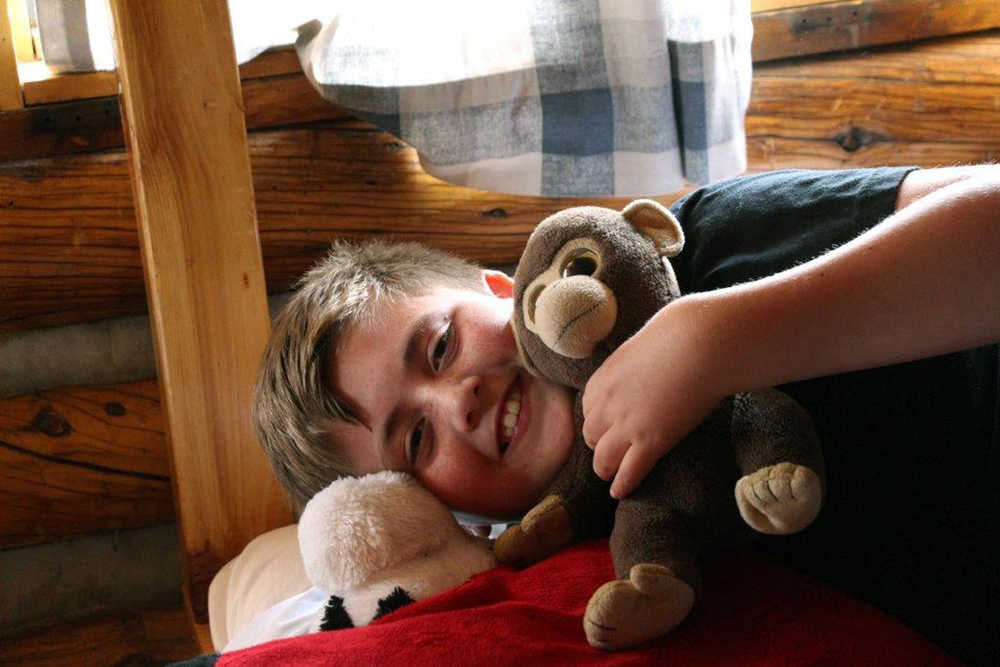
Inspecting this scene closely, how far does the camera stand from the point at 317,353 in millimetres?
1072

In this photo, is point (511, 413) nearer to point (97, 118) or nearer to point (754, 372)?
point (754, 372)

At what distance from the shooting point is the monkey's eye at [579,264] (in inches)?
34.4

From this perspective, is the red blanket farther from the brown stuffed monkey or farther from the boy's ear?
the boy's ear

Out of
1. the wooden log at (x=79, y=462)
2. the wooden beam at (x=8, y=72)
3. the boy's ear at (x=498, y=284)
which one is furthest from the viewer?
the wooden log at (x=79, y=462)

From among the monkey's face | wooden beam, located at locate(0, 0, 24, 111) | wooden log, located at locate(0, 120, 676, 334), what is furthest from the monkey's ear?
wooden beam, located at locate(0, 0, 24, 111)

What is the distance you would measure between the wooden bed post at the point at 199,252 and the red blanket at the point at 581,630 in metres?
0.54

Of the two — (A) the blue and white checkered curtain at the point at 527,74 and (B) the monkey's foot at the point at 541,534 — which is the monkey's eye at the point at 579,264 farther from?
(A) the blue and white checkered curtain at the point at 527,74

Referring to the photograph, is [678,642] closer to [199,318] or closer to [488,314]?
[488,314]

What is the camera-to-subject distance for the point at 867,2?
1717mm

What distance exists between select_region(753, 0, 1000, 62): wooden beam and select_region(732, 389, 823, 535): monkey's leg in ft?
3.32

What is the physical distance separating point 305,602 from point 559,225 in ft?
1.54

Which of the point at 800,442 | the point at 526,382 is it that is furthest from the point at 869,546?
the point at 526,382

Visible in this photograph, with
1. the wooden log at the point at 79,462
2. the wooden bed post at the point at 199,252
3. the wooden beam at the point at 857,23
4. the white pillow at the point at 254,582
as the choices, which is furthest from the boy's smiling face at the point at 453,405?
the wooden beam at the point at 857,23

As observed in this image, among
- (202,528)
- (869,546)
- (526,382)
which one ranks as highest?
(526,382)
